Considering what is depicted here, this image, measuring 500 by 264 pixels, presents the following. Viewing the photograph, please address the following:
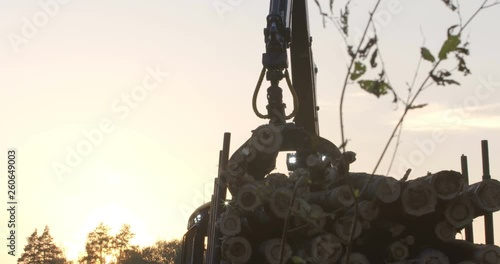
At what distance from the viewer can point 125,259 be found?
71000 mm

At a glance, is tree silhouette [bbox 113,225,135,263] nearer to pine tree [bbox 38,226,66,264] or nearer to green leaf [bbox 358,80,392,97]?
pine tree [bbox 38,226,66,264]

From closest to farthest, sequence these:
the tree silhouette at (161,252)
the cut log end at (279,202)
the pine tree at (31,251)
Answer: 1. the cut log end at (279,202)
2. the pine tree at (31,251)
3. the tree silhouette at (161,252)

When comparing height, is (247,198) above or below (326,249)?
above

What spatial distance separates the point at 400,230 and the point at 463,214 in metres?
0.54

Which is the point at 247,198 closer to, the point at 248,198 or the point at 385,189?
the point at 248,198

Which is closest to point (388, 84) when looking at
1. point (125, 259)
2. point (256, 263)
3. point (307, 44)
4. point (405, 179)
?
point (405, 179)

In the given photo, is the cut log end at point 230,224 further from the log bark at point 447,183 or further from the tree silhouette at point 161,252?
the tree silhouette at point 161,252

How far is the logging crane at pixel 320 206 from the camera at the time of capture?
17.2 feet

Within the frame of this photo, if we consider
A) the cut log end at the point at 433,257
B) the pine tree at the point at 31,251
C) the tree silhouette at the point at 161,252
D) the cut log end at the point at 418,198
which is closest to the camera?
the cut log end at the point at 418,198

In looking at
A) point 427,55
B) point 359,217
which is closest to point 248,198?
point 359,217

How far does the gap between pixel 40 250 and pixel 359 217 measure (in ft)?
198

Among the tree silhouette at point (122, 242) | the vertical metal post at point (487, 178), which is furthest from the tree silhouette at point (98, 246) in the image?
the vertical metal post at point (487, 178)

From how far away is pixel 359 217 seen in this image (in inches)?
209

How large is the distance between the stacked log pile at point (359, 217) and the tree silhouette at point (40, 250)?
55.7 m
